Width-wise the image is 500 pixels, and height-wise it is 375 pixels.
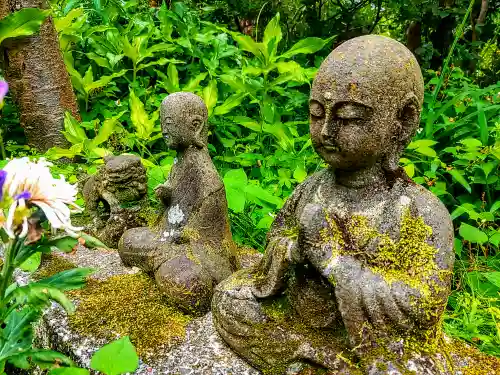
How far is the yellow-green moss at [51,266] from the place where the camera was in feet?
8.08

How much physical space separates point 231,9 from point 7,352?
14.4 feet

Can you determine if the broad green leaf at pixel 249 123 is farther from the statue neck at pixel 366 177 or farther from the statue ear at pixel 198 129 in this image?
the statue neck at pixel 366 177

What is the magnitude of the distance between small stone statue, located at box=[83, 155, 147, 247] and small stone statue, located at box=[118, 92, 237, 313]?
414 mm

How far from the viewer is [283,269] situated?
5.67 ft

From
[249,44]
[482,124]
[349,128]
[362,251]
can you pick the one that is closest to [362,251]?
[362,251]

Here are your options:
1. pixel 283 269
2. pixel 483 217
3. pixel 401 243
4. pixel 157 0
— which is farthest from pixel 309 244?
pixel 157 0

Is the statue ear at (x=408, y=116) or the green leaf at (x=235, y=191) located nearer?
the statue ear at (x=408, y=116)

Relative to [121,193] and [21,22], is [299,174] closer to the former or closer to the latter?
[121,193]

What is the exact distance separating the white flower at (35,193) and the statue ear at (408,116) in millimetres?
974

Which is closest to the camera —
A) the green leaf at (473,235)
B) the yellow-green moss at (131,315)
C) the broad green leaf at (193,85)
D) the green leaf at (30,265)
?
the yellow-green moss at (131,315)

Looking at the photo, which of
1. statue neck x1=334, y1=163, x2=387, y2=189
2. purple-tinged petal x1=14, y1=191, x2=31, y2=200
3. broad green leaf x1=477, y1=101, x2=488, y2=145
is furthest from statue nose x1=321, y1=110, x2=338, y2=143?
broad green leaf x1=477, y1=101, x2=488, y2=145

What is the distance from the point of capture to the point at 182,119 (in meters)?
2.11

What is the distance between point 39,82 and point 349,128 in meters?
3.08

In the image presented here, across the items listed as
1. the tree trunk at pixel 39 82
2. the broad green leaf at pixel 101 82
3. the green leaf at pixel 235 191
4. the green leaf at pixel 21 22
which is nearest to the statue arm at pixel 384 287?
the green leaf at pixel 235 191
